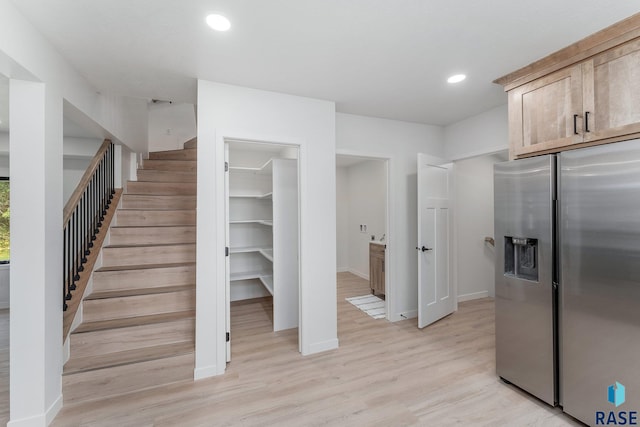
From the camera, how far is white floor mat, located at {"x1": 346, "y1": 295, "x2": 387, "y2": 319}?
3776 mm

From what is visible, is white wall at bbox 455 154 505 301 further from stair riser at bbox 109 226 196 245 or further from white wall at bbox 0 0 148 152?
white wall at bbox 0 0 148 152

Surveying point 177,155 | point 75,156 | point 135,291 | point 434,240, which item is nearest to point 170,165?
point 177,155

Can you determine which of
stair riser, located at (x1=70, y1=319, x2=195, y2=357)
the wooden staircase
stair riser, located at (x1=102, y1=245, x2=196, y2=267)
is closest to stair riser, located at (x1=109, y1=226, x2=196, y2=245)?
the wooden staircase

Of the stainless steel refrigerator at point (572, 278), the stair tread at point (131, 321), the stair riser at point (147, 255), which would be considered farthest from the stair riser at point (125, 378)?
the stainless steel refrigerator at point (572, 278)

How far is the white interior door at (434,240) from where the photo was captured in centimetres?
332

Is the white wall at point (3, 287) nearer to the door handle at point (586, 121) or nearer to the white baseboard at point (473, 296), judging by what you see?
the white baseboard at point (473, 296)

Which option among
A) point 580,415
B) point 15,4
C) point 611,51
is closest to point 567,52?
point 611,51

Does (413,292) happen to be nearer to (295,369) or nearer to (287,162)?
(295,369)

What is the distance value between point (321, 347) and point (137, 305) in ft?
5.98

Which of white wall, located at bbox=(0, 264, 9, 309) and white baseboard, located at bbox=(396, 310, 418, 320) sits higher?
white wall, located at bbox=(0, 264, 9, 309)

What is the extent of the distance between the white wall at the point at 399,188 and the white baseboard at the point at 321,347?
3.31 ft

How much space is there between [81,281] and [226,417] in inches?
75.0

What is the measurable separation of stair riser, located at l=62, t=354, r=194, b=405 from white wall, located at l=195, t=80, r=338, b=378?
0.16 meters

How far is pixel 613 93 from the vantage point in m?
1.75
